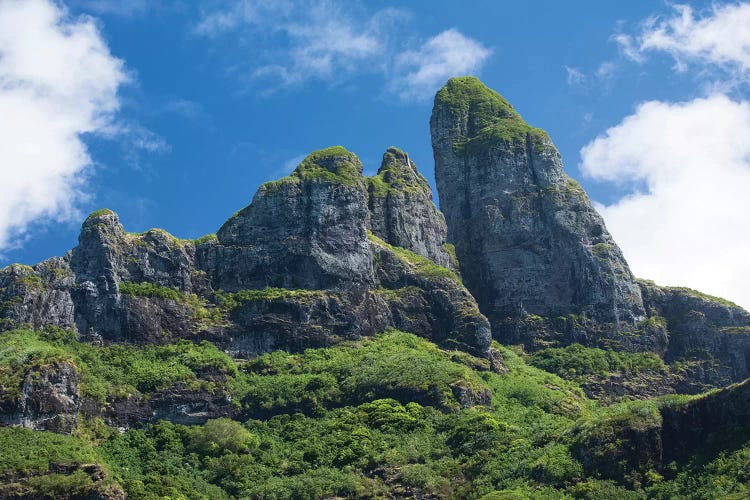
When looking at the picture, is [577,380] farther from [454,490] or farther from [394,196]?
[454,490]

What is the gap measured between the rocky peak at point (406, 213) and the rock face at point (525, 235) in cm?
617

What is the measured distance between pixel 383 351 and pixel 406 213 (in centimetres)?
3457

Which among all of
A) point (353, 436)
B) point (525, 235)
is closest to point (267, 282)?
point (353, 436)

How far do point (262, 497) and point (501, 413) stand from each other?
1343 inches

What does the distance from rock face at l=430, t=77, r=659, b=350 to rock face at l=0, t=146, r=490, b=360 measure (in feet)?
44.5

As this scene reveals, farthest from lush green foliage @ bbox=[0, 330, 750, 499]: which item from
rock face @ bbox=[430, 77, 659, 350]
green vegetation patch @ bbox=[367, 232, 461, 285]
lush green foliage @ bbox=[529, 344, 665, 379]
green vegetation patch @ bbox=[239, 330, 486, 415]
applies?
rock face @ bbox=[430, 77, 659, 350]

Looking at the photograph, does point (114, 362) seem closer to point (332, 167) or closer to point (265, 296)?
point (265, 296)

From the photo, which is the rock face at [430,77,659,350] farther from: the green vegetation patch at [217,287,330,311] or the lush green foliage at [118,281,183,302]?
the lush green foliage at [118,281,183,302]

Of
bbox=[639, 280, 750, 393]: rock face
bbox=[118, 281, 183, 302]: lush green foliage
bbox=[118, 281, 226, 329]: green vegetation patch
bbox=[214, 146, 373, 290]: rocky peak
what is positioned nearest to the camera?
bbox=[118, 281, 183, 302]: lush green foliage

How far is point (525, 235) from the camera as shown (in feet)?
Answer: 544

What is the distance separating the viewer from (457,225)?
576 feet

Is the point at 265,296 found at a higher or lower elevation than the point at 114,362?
higher

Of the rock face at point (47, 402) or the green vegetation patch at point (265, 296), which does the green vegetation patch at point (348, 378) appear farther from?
the rock face at point (47, 402)

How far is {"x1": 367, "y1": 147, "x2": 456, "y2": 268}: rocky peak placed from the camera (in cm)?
16162
